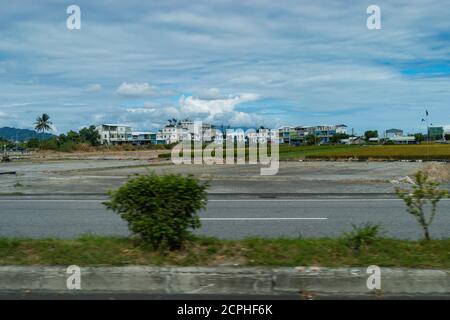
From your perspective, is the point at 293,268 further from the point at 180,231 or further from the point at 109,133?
the point at 109,133

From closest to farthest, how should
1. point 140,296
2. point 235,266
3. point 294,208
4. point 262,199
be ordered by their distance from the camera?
1. point 140,296
2. point 235,266
3. point 294,208
4. point 262,199

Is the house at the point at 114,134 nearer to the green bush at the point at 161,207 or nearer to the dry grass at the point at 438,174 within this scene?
the dry grass at the point at 438,174

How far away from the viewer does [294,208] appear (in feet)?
41.1

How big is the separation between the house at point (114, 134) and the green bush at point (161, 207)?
123 m

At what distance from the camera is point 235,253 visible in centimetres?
621

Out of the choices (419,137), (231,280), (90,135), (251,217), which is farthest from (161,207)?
(419,137)

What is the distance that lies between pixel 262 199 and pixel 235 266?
892 cm

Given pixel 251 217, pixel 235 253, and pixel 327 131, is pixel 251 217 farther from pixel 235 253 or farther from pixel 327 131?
pixel 327 131

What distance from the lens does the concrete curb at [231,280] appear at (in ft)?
18.2

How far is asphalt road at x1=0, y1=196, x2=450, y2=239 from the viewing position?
9.27 m

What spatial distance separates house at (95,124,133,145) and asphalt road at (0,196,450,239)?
4539 inches

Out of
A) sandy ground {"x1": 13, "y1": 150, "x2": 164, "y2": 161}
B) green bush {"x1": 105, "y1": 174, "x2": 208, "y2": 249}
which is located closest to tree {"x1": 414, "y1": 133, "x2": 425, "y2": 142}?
sandy ground {"x1": 13, "y1": 150, "x2": 164, "y2": 161}
